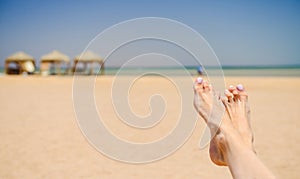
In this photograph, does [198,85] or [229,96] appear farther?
[198,85]

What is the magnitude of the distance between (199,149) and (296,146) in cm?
101

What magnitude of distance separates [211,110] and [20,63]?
25.1 m

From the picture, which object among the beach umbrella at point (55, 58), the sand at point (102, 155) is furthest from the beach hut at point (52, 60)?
the sand at point (102, 155)

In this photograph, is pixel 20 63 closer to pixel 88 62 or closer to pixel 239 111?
pixel 88 62

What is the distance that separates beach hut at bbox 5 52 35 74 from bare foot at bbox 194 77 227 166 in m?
24.2

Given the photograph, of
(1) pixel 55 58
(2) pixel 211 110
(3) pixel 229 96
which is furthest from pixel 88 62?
(2) pixel 211 110

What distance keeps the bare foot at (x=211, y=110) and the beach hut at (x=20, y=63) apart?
79.3ft

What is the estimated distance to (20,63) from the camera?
2467 centimetres

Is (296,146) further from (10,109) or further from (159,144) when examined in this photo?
(10,109)

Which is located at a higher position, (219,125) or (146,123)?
(219,125)

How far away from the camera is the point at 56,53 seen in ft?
80.4

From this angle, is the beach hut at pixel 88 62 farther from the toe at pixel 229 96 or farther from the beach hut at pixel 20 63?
the toe at pixel 229 96

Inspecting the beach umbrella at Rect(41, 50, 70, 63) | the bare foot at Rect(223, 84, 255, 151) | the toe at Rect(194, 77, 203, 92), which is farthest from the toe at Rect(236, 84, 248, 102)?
the beach umbrella at Rect(41, 50, 70, 63)

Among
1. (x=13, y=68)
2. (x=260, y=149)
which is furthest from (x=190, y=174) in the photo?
(x=13, y=68)
